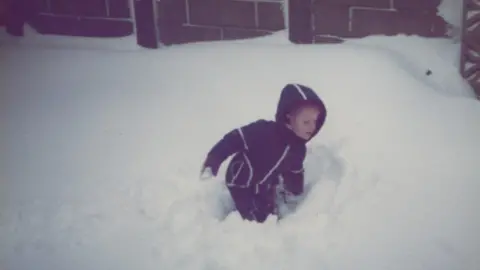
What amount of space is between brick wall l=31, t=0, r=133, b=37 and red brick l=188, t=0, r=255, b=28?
0.38 m

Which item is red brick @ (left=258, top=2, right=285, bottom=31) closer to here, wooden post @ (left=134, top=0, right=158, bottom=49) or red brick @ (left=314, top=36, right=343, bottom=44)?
red brick @ (left=314, top=36, right=343, bottom=44)

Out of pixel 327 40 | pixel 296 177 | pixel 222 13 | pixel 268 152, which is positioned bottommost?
pixel 296 177

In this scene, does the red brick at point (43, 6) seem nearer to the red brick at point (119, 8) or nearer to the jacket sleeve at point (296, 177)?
the red brick at point (119, 8)

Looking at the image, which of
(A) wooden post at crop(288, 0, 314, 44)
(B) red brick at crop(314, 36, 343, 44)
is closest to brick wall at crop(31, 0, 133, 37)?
(A) wooden post at crop(288, 0, 314, 44)

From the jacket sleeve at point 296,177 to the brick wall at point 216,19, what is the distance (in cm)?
114

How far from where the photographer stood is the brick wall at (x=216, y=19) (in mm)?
2869

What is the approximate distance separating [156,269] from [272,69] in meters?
1.06

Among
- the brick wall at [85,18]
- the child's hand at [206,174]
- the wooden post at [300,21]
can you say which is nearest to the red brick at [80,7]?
the brick wall at [85,18]

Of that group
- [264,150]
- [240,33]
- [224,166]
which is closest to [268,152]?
[264,150]

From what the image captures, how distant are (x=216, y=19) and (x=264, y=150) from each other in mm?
1391

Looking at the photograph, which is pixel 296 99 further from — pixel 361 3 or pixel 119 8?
pixel 119 8

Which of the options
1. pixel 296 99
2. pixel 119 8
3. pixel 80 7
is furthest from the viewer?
pixel 80 7

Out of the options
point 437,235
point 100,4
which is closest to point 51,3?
point 100,4

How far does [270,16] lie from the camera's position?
2857 millimetres
